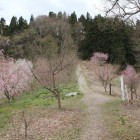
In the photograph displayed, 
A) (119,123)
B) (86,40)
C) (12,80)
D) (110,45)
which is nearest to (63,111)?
(119,123)

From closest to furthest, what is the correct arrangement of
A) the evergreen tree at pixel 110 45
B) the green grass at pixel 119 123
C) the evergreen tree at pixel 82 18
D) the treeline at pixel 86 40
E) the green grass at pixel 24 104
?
1. the green grass at pixel 119 123
2. the green grass at pixel 24 104
3. the treeline at pixel 86 40
4. the evergreen tree at pixel 110 45
5. the evergreen tree at pixel 82 18

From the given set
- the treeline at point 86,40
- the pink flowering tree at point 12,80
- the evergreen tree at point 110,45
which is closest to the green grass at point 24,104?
the pink flowering tree at point 12,80

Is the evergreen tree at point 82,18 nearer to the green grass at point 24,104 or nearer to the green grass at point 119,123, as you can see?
the green grass at point 24,104

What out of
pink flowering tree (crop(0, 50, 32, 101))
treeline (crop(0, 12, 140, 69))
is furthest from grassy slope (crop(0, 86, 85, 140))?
treeline (crop(0, 12, 140, 69))

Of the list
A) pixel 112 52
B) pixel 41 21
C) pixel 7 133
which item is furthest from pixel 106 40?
pixel 7 133

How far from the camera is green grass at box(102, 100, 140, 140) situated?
14.2 m

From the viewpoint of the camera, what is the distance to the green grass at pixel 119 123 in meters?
14.2

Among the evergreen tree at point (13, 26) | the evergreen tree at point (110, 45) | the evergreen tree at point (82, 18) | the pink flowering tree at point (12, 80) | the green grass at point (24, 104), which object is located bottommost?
the green grass at point (24, 104)

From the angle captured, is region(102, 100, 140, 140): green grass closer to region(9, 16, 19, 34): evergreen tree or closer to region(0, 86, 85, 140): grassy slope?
region(0, 86, 85, 140): grassy slope

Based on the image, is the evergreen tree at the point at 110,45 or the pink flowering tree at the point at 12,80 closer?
the pink flowering tree at the point at 12,80

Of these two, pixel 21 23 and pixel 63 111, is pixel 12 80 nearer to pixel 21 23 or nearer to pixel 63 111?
pixel 63 111

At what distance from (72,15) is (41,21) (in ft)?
59.7

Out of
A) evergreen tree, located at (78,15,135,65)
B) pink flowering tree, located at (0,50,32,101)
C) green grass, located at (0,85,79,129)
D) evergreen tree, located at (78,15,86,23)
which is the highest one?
evergreen tree, located at (78,15,86,23)

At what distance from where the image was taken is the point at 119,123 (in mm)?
16859
